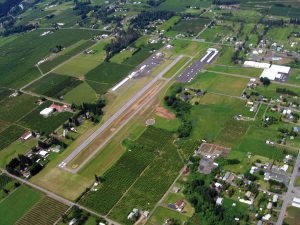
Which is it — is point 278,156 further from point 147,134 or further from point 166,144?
point 147,134

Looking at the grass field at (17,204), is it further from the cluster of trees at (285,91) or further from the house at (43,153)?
the cluster of trees at (285,91)

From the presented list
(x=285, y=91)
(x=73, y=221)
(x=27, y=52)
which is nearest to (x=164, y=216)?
(x=73, y=221)

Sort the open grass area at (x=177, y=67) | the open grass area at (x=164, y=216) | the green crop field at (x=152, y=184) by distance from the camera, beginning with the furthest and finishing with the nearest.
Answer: the open grass area at (x=177, y=67)
the green crop field at (x=152, y=184)
the open grass area at (x=164, y=216)

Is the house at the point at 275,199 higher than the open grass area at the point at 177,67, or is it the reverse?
the open grass area at the point at 177,67

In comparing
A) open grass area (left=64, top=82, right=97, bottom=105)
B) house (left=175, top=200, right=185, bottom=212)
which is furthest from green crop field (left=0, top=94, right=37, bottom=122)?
house (left=175, top=200, right=185, bottom=212)

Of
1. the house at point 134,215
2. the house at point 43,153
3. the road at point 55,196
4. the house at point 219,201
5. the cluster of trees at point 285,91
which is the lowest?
the road at point 55,196

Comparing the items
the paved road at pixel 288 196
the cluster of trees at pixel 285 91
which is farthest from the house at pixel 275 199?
the cluster of trees at pixel 285 91

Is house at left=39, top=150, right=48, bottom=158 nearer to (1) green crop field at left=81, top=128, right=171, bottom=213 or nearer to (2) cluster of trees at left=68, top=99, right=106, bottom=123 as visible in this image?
(2) cluster of trees at left=68, top=99, right=106, bottom=123
